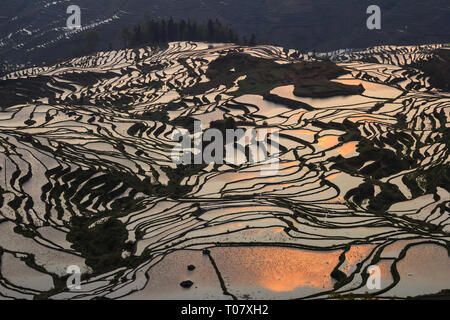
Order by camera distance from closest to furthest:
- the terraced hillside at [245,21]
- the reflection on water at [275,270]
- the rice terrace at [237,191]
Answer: the reflection on water at [275,270]
the rice terrace at [237,191]
the terraced hillside at [245,21]

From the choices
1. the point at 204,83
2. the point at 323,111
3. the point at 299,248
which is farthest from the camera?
the point at 204,83

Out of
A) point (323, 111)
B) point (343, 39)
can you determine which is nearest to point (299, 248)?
point (323, 111)

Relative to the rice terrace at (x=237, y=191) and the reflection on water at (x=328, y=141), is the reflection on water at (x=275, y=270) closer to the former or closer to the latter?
the rice terrace at (x=237, y=191)

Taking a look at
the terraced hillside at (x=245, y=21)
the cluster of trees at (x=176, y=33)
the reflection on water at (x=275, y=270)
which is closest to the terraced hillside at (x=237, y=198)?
the reflection on water at (x=275, y=270)

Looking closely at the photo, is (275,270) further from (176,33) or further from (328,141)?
(176,33)

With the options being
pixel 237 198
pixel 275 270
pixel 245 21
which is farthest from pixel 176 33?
pixel 275 270
